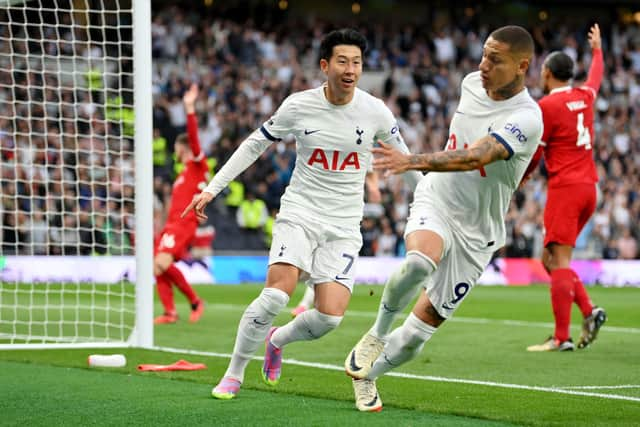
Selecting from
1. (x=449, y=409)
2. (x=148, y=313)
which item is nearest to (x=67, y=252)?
(x=148, y=313)

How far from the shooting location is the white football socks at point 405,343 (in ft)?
21.1

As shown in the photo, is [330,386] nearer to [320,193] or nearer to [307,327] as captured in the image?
[307,327]

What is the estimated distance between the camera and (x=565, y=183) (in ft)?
33.1

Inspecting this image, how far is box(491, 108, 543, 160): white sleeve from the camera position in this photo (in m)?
5.94

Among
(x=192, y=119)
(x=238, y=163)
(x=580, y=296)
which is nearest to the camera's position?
(x=238, y=163)

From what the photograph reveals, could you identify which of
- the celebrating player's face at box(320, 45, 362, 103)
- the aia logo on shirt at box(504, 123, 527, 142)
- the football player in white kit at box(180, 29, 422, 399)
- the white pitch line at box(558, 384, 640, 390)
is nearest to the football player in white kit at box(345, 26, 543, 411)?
the aia logo on shirt at box(504, 123, 527, 142)

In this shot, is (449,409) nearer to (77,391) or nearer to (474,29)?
(77,391)

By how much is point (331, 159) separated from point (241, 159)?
1.90 ft

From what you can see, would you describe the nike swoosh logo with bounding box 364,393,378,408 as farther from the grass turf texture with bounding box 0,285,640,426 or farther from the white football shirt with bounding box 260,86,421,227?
the white football shirt with bounding box 260,86,421,227

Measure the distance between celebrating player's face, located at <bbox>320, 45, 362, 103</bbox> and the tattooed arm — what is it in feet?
4.29

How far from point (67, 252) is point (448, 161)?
15970mm

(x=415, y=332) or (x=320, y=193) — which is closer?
(x=415, y=332)

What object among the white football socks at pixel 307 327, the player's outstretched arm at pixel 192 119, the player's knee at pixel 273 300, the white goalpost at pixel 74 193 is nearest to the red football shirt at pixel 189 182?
the player's outstretched arm at pixel 192 119

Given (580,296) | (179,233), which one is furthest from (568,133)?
(179,233)
